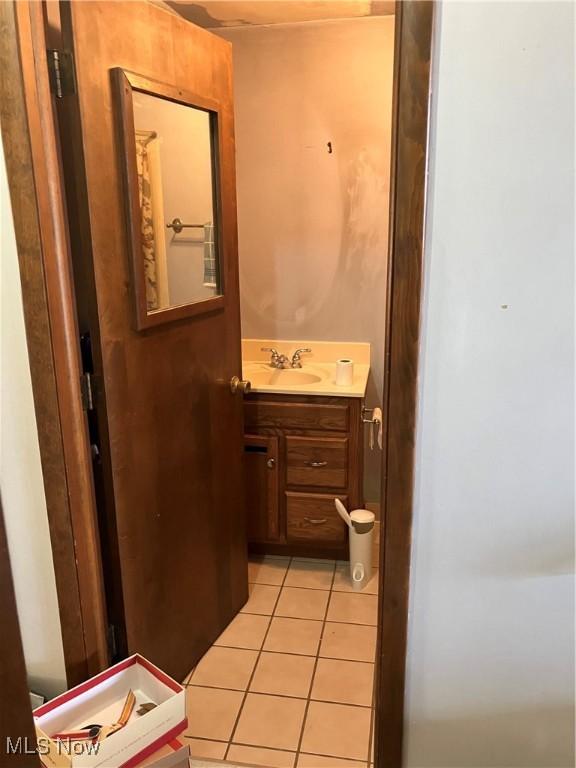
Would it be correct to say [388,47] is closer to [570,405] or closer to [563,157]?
[563,157]

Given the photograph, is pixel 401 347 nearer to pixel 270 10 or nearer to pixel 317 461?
pixel 317 461

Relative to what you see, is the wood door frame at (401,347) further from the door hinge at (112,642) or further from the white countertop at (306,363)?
the white countertop at (306,363)

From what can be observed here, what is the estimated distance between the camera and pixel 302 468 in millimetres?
2652

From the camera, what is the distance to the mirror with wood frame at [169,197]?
1.56 m

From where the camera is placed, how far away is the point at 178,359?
1.84 meters

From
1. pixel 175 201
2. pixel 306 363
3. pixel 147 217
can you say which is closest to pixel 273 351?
pixel 306 363

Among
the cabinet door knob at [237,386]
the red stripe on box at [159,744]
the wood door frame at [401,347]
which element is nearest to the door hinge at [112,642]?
the red stripe on box at [159,744]

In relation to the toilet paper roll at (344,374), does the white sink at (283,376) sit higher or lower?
lower

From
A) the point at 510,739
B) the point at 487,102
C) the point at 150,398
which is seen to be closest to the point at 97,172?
the point at 150,398

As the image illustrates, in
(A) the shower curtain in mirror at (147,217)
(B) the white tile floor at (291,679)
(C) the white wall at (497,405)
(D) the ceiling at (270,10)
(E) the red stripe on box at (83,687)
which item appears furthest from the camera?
(D) the ceiling at (270,10)

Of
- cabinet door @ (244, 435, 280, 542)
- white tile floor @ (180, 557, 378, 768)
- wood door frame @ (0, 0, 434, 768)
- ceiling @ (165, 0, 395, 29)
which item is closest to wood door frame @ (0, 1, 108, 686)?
wood door frame @ (0, 0, 434, 768)

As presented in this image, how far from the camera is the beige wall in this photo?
271 cm

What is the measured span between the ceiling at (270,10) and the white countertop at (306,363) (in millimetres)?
1402

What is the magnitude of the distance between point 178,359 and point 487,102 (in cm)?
110
